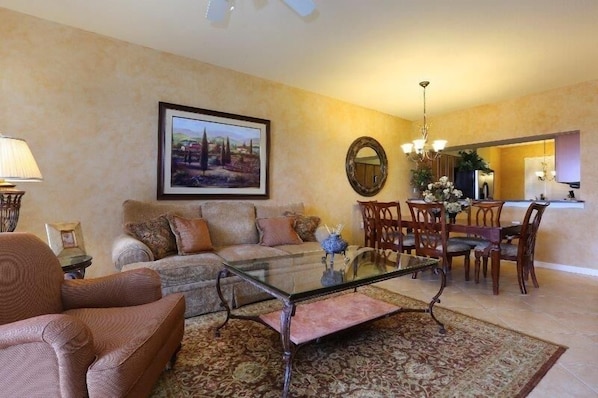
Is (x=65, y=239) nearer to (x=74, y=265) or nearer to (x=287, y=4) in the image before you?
(x=74, y=265)

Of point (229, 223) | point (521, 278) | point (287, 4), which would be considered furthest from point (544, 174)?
point (287, 4)

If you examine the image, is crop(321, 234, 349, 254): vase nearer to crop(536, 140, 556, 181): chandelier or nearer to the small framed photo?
the small framed photo

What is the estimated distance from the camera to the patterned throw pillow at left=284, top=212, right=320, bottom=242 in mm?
3727

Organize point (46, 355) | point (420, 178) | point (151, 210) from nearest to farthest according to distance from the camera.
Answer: point (46, 355) < point (151, 210) < point (420, 178)

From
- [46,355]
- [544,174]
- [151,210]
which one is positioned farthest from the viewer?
[544,174]

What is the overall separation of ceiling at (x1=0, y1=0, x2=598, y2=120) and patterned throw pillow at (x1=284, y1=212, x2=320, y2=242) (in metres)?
1.84

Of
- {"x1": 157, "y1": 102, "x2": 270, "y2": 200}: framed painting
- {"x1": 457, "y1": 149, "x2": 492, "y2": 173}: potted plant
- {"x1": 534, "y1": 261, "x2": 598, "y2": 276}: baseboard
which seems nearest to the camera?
{"x1": 157, "y1": 102, "x2": 270, "y2": 200}: framed painting

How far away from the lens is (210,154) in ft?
12.1

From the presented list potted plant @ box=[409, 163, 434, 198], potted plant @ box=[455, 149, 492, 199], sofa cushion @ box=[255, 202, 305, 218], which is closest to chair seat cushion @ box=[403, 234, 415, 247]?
sofa cushion @ box=[255, 202, 305, 218]

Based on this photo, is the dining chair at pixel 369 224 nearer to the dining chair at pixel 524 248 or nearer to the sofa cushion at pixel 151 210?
the dining chair at pixel 524 248

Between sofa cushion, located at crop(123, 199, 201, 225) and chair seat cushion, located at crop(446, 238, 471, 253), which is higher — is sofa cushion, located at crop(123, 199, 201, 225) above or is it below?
above

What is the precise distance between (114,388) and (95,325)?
47 centimetres

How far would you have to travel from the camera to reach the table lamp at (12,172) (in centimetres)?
186

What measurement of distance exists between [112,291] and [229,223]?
182 centimetres
